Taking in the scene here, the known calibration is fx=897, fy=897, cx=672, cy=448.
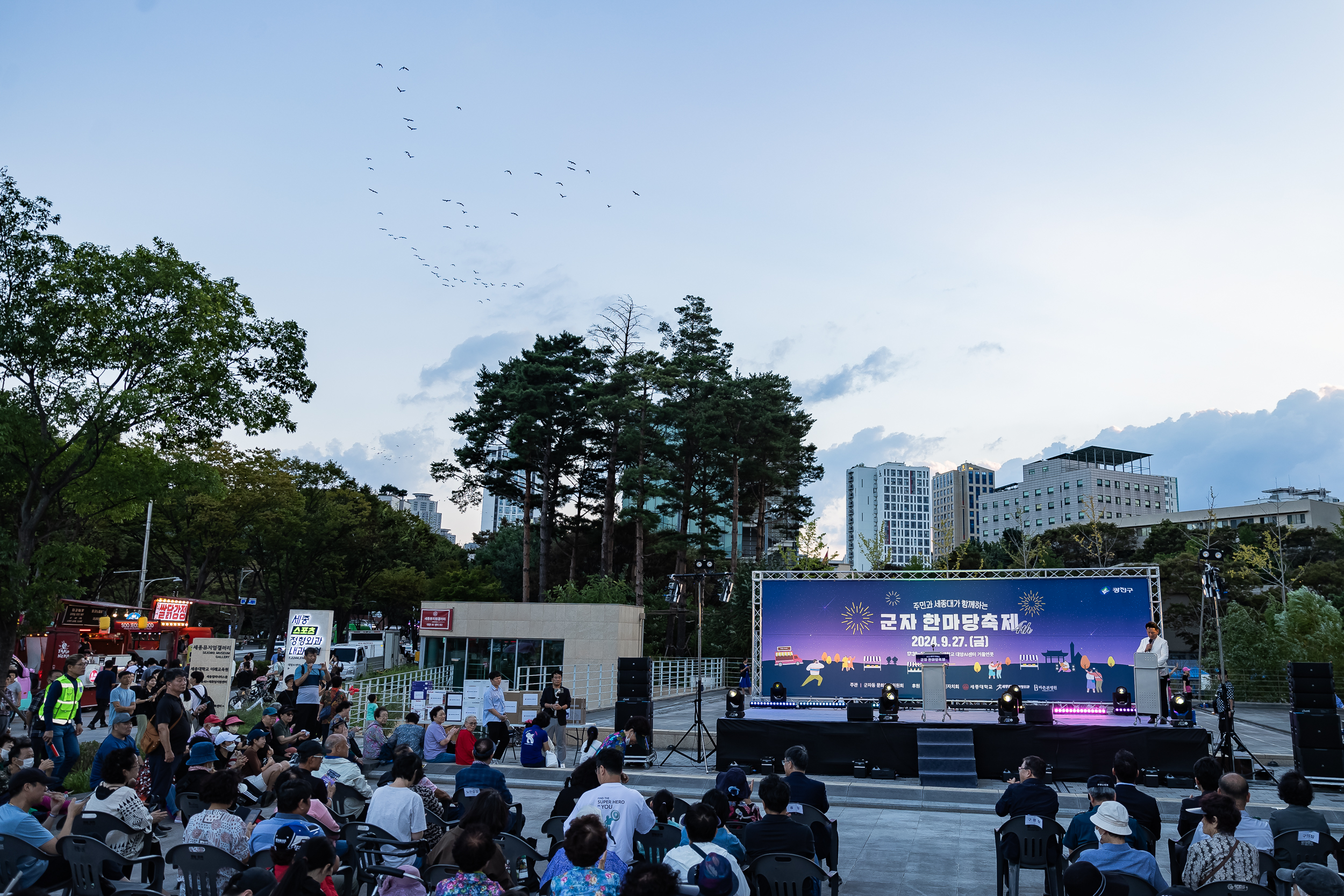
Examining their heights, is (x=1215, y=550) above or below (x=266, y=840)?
above

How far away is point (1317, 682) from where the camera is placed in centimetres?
1177

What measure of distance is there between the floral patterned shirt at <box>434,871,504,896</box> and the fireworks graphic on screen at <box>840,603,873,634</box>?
1348 cm

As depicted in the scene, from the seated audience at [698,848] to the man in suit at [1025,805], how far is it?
2.72 meters

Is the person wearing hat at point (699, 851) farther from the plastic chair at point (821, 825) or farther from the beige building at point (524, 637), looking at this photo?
the beige building at point (524, 637)

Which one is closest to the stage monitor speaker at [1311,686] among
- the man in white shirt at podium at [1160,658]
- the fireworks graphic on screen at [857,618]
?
the man in white shirt at podium at [1160,658]

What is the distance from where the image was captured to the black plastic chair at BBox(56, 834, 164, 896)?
5156mm

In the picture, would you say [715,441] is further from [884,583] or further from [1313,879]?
[1313,879]

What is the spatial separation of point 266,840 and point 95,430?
11.3m

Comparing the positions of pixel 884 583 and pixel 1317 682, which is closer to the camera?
pixel 1317 682

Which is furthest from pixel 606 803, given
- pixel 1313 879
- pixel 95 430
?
pixel 95 430

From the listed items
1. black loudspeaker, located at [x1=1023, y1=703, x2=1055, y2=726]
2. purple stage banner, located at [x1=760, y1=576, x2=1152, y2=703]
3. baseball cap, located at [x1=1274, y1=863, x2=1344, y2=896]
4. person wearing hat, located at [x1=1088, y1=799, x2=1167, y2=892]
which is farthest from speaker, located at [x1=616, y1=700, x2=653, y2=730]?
baseball cap, located at [x1=1274, y1=863, x2=1344, y2=896]

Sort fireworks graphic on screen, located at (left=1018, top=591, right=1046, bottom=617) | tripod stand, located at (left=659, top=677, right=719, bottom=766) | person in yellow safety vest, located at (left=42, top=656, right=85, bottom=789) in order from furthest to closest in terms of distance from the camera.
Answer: fireworks graphic on screen, located at (left=1018, top=591, right=1046, bottom=617), tripod stand, located at (left=659, top=677, right=719, bottom=766), person in yellow safety vest, located at (left=42, top=656, right=85, bottom=789)

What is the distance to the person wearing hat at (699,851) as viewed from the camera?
15.6 ft

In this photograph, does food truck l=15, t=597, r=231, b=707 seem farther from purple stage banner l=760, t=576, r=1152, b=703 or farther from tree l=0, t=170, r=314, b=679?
purple stage banner l=760, t=576, r=1152, b=703
